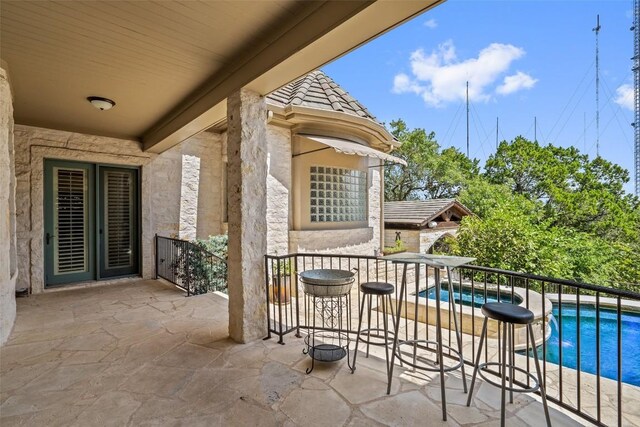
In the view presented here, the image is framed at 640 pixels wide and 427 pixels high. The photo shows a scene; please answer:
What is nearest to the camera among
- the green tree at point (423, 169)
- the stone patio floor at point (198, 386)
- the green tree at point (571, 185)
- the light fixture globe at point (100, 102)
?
the stone patio floor at point (198, 386)

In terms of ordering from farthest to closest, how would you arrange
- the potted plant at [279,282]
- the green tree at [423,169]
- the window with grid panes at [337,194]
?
1. the green tree at [423,169]
2. the window with grid panes at [337,194]
3. the potted plant at [279,282]

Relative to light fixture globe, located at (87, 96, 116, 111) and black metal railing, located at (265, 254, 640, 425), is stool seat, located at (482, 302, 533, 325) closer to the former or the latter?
black metal railing, located at (265, 254, 640, 425)

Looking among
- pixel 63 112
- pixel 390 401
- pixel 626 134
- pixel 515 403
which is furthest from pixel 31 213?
pixel 626 134

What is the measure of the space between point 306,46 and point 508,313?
2.39 metres

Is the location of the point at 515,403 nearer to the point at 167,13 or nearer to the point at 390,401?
the point at 390,401

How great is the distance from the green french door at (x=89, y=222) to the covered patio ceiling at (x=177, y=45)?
6.45 feet

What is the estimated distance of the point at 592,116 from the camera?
20.8 metres

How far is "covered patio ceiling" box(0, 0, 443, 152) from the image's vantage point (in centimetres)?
223

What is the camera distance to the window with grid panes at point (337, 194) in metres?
7.42

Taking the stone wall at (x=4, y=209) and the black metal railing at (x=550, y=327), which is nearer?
the black metal railing at (x=550, y=327)

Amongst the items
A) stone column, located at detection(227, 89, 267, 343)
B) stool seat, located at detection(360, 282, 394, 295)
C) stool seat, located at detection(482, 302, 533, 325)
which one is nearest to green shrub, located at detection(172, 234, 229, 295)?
stone column, located at detection(227, 89, 267, 343)

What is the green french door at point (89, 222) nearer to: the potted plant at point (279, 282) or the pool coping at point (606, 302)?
the potted plant at point (279, 282)

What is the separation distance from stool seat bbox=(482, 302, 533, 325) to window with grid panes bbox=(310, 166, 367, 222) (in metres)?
5.51

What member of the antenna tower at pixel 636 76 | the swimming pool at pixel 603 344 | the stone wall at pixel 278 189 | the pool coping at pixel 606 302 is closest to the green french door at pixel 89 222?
the stone wall at pixel 278 189
